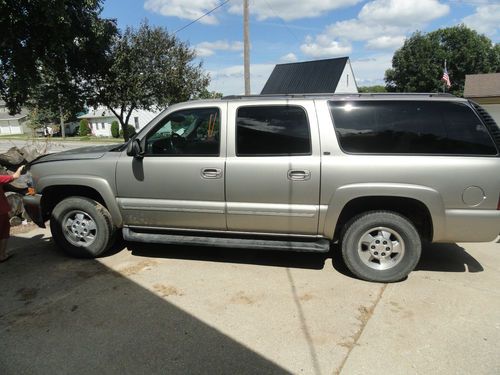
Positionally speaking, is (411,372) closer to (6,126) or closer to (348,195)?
(348,195)

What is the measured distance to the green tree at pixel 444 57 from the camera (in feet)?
148

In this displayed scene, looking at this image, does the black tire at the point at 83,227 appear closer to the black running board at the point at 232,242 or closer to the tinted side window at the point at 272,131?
the black running board at the point at 232,242

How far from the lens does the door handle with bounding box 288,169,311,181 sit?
4188 millimetres

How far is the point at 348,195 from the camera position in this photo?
4.14 m

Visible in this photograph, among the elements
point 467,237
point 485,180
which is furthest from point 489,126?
point 467,237

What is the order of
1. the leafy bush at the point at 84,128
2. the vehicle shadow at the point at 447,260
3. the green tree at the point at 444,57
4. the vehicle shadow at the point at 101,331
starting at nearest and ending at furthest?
the vehicle shadow at the point at 101,331
the vehicle shadow at the point at 447,260
the green tree at the point at 444,57
the leafy bush at the point at 84,128

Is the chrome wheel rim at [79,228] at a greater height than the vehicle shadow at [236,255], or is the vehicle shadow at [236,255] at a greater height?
the chrome wheel rim at [79,228]

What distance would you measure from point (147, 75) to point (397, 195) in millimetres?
13607

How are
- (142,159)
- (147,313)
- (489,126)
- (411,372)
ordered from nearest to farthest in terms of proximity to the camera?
(411,372) → (147,313) → (489,126) → (142,159)

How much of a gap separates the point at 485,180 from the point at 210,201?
2.78 m

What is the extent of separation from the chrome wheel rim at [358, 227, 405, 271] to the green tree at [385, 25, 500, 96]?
45.5 metres

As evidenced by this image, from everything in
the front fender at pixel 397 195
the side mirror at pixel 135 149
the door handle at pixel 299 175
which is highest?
the side mirror at pixel 135 149

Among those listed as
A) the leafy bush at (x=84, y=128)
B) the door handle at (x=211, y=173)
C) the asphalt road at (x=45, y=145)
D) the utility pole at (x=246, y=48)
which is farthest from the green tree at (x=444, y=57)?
the door handle at (x=211, y=173)

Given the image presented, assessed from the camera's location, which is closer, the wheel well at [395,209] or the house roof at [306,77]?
the wheel well at [395,209]
